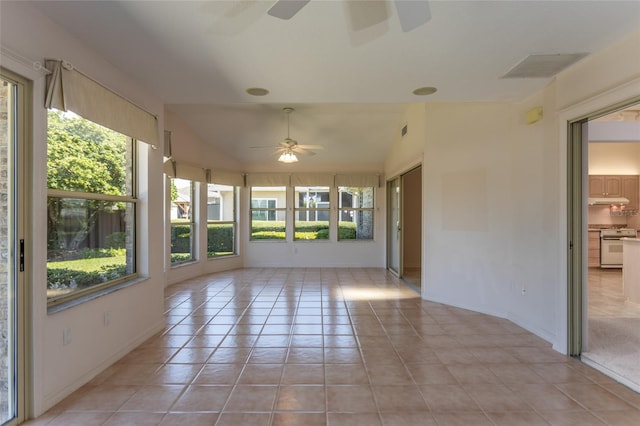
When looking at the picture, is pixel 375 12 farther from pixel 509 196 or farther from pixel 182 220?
pixel 182 220

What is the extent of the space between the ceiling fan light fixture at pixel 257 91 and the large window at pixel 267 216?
14.9 ft

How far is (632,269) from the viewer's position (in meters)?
4.43

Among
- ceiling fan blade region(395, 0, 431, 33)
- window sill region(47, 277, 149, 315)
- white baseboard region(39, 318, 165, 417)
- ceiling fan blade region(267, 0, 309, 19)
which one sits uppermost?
ceiling fan blade region(395, 0, 431, 33)

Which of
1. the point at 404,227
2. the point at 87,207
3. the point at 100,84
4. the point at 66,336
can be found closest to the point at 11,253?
the point at 66,336

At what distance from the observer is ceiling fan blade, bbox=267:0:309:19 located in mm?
1742

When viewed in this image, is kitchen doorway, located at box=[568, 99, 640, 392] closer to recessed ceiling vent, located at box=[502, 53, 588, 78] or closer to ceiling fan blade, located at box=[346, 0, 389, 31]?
recessed ceiling vent, located at box=[502, 53, 588, 78]

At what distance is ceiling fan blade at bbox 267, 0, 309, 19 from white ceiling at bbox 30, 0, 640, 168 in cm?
19

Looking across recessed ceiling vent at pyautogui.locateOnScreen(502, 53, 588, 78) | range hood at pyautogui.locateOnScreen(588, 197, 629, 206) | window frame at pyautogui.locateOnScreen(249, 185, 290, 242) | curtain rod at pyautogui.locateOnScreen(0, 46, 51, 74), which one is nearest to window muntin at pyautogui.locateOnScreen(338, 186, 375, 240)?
window frame at pyautogui.locateOnScreen(249, 185, 290, 242)

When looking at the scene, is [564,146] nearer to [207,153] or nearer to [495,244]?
[495,244]

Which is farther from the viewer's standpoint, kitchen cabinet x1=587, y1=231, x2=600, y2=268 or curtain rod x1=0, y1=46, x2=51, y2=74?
kitchen cabinet x1=587, y1=231, x2=600, y2=268

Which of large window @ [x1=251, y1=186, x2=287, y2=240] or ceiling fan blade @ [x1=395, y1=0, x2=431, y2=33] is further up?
ceiling fan blade @ [x1=395, y1=0, x2=431, y2=33]

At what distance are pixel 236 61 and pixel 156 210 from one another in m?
1.82

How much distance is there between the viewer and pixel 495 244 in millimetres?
4082

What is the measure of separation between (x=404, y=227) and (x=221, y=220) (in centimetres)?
431
